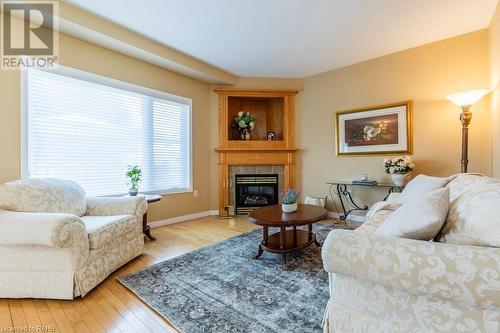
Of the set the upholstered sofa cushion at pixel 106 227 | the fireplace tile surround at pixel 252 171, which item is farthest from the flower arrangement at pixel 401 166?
the upholstered sofa cushion at pixel 106 227

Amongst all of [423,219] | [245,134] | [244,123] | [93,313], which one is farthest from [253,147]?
[423,219]

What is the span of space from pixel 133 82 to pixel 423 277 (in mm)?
3768

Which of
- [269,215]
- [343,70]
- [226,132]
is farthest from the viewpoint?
[226,132]

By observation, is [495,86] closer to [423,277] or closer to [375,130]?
[375,130]

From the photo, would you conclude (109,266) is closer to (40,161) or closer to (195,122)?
(40,161)

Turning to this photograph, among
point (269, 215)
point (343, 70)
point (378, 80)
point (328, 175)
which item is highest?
point (343, 70)

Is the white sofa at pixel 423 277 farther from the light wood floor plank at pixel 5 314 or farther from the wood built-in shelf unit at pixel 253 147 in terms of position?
the wood built-in shelf unit at pixel 253 147

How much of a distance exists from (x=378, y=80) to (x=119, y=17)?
3.65 m

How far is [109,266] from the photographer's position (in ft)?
6.77

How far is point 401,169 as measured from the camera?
3260 mm

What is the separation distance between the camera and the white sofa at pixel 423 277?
886 millimetres

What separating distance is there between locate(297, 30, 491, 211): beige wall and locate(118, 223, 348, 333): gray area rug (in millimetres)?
2053

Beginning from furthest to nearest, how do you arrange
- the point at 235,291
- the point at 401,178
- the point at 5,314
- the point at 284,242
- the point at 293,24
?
the point at 401,178, the point at 293,24, the point at 284,242, the point at 235,291, the point at 5,314

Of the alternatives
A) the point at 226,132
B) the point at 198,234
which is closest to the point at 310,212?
the point at 198,234
